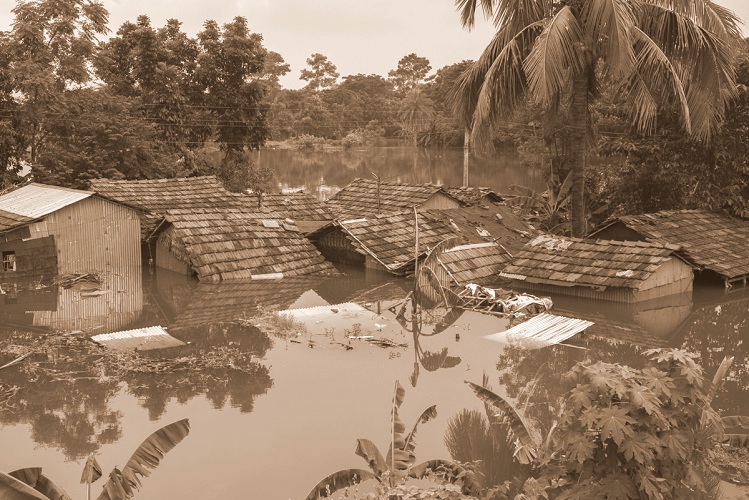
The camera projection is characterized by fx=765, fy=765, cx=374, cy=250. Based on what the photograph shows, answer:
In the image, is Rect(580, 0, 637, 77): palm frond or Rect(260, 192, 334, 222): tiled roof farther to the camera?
Rect(260, 192, 334, 222): tiled roof

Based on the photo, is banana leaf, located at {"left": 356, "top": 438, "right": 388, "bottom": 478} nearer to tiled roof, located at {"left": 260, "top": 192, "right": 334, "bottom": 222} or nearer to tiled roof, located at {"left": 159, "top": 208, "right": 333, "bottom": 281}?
tiled roof, located at {"left": 159, "top": 208, "right": 333, "bottom": 281}

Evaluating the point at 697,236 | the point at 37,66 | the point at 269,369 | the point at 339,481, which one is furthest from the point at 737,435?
the point at 37,66

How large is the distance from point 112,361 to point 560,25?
9793 millimetres

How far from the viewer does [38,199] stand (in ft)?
58.0

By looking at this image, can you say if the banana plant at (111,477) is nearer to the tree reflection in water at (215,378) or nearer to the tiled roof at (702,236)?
the tree reflection in water at (215,378)

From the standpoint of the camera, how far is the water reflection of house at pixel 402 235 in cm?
1755

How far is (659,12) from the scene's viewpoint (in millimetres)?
15164

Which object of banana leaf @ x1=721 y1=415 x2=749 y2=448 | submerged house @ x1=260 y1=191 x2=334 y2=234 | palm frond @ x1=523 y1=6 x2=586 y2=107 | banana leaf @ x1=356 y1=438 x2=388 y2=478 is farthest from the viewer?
submerged house @ x1=260 y1=191 x2=334 y2=234

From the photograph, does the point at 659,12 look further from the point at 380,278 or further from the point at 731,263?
the point at 380,278

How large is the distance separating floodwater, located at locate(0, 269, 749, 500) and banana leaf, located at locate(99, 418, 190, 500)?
822 mm

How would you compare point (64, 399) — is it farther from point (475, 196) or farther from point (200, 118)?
point (200, 118)

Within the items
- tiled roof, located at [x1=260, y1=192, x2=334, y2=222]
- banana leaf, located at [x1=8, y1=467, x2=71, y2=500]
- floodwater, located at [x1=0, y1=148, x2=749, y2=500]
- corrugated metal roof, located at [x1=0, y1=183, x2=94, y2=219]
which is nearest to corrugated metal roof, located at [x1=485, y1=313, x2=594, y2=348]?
floodwater, located at [x1=0, y1=148, x2=749, y2=500]

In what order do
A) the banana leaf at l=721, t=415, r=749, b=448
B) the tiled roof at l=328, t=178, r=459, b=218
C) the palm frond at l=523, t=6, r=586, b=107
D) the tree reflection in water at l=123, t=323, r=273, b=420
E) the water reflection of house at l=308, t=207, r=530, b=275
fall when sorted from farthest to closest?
the tiled roof at l=328, t=178, r=459, b=218
the water reflection of house at l=308, t=207, r=530, b=275
the palm frond at l=523, t=6, r=586, b=107
the tree reflection in water at l=123, t=323, r=273, b=420
the banana leaf at l=721, t=415, r=749, b=448

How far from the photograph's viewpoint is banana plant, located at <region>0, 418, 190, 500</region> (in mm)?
5762
